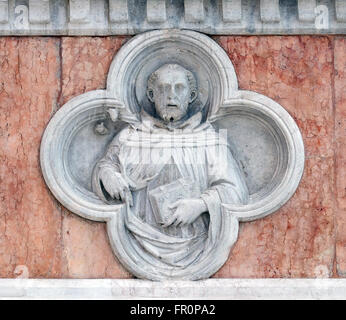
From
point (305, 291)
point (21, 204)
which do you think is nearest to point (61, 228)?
point (21, 204)

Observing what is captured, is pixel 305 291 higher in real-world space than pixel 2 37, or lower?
lower

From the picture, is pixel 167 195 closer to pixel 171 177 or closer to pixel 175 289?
pixel 171 177

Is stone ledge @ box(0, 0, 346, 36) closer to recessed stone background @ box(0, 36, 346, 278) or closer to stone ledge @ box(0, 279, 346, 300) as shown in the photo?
recessed stone background @ box(0, 36, 346, 278)

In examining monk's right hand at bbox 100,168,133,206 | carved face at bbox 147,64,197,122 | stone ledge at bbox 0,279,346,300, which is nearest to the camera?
stone ledge at bbox 0,279,346,300

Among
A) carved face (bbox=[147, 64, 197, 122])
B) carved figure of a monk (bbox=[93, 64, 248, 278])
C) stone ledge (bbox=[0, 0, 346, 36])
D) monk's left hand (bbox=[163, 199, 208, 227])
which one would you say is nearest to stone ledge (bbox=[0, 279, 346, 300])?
carved figure of a monk (bbox=[93, 64, 248, 278])

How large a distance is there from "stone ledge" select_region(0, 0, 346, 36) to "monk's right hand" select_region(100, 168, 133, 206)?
122cm

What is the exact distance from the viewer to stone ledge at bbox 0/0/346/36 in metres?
22.2

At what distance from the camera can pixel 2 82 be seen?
22250mm

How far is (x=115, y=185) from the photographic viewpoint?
2205 cm

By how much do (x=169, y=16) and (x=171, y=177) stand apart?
1395 mm

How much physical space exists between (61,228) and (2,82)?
4.50ft

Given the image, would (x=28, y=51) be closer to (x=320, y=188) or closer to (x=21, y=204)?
(x=21, y=204)

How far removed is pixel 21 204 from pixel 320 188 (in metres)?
2.58

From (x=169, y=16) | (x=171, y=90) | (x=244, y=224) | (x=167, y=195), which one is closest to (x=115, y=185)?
(x=167, y=195)
